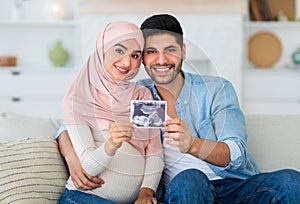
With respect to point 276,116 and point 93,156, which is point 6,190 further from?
point 276,116

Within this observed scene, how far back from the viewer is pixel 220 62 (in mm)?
4281

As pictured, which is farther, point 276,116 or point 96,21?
point 96,21

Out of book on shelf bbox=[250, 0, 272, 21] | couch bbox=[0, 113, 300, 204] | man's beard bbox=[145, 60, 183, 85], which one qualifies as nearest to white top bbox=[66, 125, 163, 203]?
couch bbox=[0, 113, 300, 204]

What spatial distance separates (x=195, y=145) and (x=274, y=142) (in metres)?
0.60

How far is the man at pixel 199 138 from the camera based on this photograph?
4.92ft

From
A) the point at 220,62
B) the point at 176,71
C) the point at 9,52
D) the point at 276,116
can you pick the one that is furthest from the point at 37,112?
the point at 176,71

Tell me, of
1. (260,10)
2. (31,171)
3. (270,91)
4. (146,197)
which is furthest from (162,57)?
(260,10)

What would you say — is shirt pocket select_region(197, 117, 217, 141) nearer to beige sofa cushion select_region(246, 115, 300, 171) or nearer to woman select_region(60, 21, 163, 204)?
woman select_region(60, 21, 163, 204)

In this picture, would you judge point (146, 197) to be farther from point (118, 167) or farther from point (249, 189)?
point (249, 189)

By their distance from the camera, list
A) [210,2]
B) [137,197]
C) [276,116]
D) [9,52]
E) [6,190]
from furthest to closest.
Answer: [9,52]
[210,2]
[276,116]
[137,197]
[6,190]

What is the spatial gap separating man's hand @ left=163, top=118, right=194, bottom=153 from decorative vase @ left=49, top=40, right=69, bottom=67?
3059 millimetres

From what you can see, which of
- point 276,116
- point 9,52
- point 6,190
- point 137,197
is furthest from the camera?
point 9,52

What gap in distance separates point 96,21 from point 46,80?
61 centimetres

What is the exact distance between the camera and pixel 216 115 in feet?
5.62
